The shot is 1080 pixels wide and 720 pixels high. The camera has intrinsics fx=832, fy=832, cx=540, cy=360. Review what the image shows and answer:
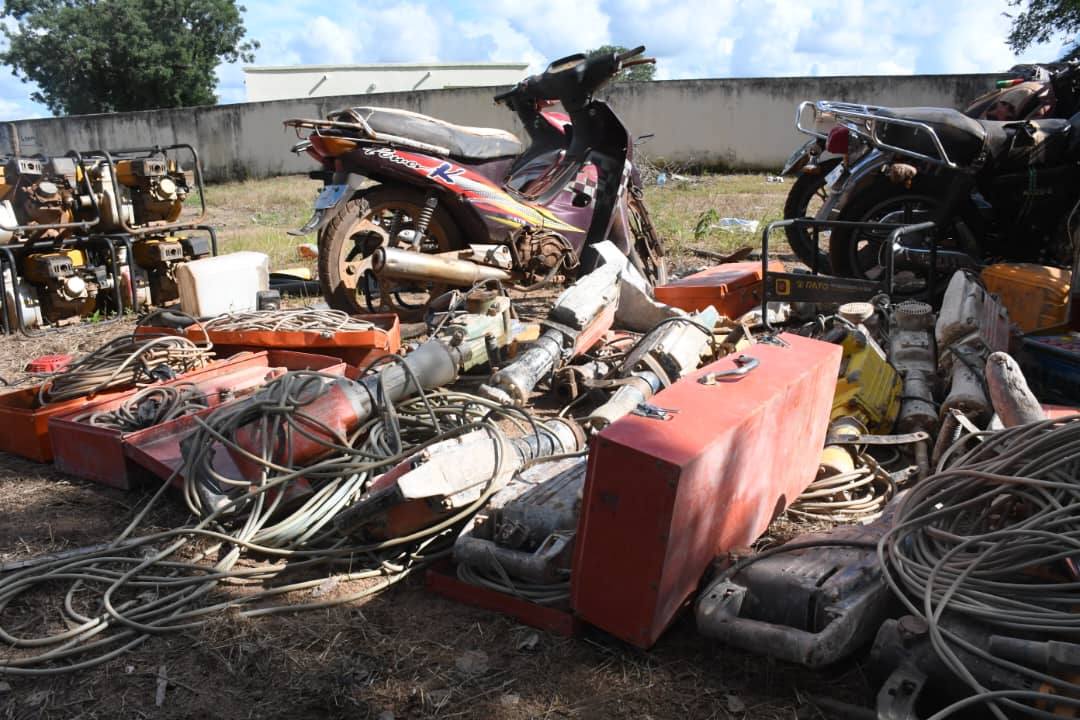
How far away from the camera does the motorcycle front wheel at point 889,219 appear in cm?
482

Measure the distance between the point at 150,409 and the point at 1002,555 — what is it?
9.83 ft

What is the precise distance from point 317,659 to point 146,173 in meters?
4.90

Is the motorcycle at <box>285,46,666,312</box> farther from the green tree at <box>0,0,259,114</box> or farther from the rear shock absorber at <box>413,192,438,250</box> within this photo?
the green tree at <box>0,0,259,114</box>

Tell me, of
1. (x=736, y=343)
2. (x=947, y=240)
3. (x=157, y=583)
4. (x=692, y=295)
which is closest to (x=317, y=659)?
(x=157, y=583)

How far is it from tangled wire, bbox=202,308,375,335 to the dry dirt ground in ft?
6.44

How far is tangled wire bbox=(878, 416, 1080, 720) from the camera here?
167 centimetres

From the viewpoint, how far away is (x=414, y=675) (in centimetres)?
207

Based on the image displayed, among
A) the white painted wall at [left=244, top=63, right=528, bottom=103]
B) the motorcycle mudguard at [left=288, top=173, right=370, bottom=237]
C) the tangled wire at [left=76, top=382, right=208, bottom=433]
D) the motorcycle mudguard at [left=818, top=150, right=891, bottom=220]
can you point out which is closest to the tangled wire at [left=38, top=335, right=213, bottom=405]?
the tangled wire at [left=76, top=382, right=208, bottom=433]

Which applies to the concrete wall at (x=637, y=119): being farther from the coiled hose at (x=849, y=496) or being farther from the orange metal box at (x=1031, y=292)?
the coiled hose at (x=849, y=496)

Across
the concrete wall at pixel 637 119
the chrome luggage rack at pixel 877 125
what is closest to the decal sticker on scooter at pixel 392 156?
the chrome luggage rack at pixel 877 125

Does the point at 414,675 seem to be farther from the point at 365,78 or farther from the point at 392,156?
the point at 365,78

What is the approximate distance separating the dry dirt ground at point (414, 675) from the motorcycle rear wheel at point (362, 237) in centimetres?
285

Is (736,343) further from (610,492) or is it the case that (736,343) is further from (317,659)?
(317,659)

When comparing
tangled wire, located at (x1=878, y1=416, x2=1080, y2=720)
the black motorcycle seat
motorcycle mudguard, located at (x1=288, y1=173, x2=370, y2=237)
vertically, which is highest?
the black motorcycle seat
